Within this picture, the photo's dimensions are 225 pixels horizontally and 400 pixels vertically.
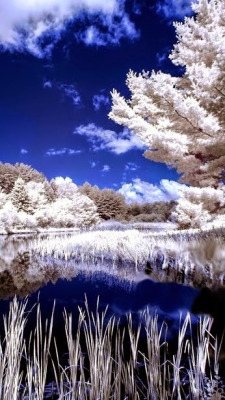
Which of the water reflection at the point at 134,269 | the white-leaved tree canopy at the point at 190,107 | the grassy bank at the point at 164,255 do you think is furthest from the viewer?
the white-leaved tree canopy at the point at 190,107

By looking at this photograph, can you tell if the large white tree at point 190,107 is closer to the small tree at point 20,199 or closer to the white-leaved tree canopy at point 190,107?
the white-leaved tree canopy at point 190,107

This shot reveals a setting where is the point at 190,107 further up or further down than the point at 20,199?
further up

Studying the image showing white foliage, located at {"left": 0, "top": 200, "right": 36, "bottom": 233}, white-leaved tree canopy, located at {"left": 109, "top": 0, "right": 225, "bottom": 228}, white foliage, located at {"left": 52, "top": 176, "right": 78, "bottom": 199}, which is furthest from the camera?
white foliage, located at {"left": 52, "top": 176, "right": 78, "bottom": 199}

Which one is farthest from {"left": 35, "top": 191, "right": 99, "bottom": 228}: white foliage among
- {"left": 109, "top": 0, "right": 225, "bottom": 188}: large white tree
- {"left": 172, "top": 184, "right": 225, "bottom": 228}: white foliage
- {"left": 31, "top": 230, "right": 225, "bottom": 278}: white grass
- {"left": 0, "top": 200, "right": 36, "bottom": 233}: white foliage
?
{"left": 31, "top": 230, "right": 225, "bottom": 278}: white grass

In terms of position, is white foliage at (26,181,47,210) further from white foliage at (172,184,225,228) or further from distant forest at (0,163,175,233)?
white foliage at (172,184,225,228)

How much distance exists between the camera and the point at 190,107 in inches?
380

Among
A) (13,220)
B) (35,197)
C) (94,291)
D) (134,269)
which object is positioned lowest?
(94,291)

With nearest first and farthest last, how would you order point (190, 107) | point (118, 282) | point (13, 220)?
1. point (118, 282)
2. point (190, 107)
3. point (13, 220)

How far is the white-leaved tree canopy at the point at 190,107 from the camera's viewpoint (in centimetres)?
996

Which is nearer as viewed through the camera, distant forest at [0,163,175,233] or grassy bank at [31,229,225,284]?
grassy bank at [31,229,225,284]

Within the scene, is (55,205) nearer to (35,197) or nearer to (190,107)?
(35,197)

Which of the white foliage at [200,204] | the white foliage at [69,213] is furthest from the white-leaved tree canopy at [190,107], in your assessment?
the white foliage at [69,213]

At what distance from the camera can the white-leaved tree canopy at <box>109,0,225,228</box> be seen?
996cm

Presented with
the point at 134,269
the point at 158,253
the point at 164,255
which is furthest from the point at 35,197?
the point at 134,269
